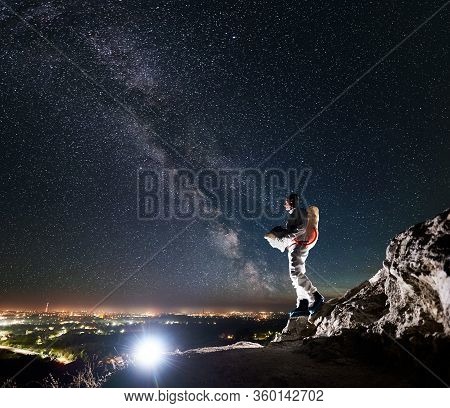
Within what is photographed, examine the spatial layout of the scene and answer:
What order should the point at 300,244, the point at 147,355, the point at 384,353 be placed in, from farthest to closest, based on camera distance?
the point at 300,244 < the point at 147,355 < the point at 384,353

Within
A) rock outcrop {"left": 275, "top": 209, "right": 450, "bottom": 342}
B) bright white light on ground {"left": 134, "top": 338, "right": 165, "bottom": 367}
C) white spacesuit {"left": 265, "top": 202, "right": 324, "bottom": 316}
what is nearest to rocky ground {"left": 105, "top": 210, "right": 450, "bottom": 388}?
rock outcrop {"left": 275, "top": 209, "right": 450, "bottom": 342}

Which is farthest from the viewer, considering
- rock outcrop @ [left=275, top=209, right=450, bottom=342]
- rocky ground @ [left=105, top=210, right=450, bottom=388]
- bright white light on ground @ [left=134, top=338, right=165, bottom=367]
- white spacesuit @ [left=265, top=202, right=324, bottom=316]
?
white spacesuit @ [left=265, top=202, right=324, bottom=316]

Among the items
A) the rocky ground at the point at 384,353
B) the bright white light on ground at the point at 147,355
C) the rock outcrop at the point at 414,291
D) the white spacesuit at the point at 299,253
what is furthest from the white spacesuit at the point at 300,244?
the bright white light on ground at the point at 147,355

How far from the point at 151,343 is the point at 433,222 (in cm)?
600

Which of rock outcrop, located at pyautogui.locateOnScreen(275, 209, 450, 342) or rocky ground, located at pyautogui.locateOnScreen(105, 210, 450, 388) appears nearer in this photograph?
rocky ground, located at pyautogui.locateOnScreen(105, 210, 450, 388)

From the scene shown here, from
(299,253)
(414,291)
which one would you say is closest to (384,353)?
Answer: (414,291)

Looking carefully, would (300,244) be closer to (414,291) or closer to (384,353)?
(414,291)

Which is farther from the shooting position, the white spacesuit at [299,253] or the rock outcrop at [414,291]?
the white spacesuit at [299,253]

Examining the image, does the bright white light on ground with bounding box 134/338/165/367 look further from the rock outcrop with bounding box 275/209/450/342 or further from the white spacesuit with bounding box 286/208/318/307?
the white spacesuit with bounding box 286/208/318/307

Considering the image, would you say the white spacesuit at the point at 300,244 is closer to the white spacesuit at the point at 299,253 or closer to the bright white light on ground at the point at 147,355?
the white spacesuit at the point at 299,253

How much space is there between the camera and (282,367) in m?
4.91

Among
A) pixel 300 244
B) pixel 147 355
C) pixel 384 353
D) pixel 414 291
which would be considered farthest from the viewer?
pixel 300 244
